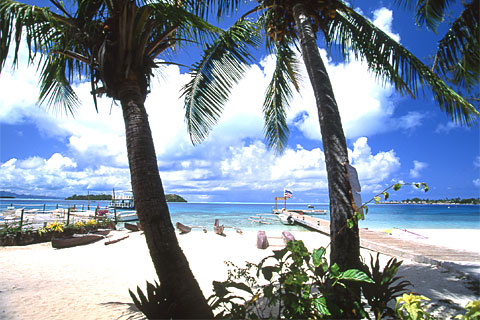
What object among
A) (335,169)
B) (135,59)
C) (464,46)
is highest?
(464,46)

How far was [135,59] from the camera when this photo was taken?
2.88 meters

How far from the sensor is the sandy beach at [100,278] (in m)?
4.17

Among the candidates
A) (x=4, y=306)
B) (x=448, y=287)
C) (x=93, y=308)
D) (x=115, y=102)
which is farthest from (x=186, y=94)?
(x=448, y=287)

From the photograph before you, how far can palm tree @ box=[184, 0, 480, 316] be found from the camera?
9.08 ft

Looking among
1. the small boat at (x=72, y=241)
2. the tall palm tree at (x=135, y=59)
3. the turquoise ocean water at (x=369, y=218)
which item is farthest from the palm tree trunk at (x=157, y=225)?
the turquoise ocean water at (x=369, y=218)

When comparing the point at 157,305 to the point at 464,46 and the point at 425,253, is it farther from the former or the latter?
the point at 425,253

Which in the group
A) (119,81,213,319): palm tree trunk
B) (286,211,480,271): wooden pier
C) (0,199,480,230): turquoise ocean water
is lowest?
(0,199,480,230): turquoise ocean water

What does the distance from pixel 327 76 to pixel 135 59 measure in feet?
7.78

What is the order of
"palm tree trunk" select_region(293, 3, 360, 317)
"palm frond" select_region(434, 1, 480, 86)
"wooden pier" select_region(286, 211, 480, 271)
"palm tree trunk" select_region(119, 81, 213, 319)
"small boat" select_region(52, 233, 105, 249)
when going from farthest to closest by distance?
"small boat" select_region(52, 233, 105, 249) < "wooden pier" select_region(286, 211, 480, 271) < "palm frond" select_region(434, 1, 480, 86) < "palm tree trunk" select_region(293, 3, 360, 317) < "palm tree trunk" select_region(119, 81, 213, 319)

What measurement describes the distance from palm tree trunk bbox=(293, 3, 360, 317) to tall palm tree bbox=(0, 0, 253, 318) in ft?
4.55

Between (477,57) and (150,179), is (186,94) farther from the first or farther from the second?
(477,57)

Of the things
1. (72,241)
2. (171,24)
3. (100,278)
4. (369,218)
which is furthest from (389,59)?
(369,218)

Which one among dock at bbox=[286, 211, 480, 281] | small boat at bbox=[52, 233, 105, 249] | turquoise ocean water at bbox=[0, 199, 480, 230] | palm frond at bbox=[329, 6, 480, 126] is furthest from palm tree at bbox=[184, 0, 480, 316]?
turquoise ocean water at bbox=[0, 199, 480, 230]

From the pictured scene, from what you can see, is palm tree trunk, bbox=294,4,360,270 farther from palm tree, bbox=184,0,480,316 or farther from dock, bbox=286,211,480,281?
dock, bbox=286,211,480,281
